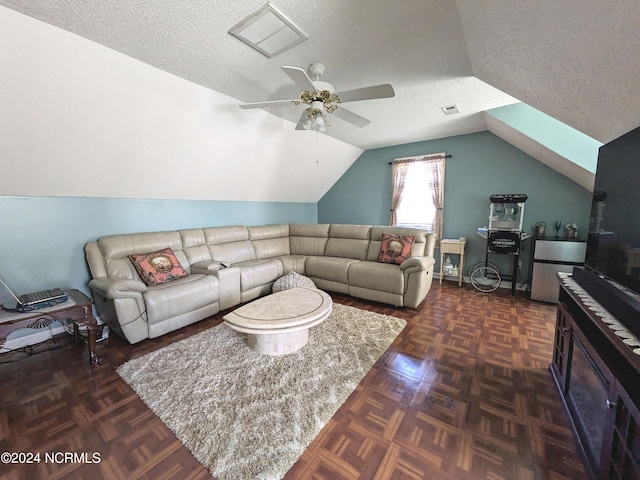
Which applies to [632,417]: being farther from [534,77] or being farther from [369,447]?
[534,77]

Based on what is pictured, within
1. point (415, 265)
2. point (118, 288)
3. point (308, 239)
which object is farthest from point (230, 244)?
point (415, 265)

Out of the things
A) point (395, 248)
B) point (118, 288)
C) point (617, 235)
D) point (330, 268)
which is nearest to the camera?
point (617, 235)

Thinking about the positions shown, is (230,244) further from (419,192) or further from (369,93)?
(419,192)

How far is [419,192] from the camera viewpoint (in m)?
4.57

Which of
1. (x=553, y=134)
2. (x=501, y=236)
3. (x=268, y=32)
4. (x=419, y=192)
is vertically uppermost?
(x=268, y=32)

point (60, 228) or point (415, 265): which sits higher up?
point (60, 228)

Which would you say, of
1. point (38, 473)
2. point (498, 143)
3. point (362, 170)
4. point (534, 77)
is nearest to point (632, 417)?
point (534, 77)

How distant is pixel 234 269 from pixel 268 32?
2.44 metres

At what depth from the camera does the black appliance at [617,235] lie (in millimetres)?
1208

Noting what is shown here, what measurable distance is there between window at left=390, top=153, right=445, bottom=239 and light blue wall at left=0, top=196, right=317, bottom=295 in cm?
373

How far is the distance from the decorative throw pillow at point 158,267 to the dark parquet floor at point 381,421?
2.23ft

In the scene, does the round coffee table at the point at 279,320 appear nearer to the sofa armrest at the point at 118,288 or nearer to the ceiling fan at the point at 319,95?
the sofa armrest at the point at 118,288

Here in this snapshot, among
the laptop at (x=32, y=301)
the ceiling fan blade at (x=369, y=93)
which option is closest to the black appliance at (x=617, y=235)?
the ceiling fan blade at (x=369, y=93)

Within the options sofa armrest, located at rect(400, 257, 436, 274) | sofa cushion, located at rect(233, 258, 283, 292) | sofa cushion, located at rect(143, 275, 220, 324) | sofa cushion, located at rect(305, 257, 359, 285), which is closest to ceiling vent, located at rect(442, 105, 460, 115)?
sofa armrest, located at rect(400, 257, 436, 274)
